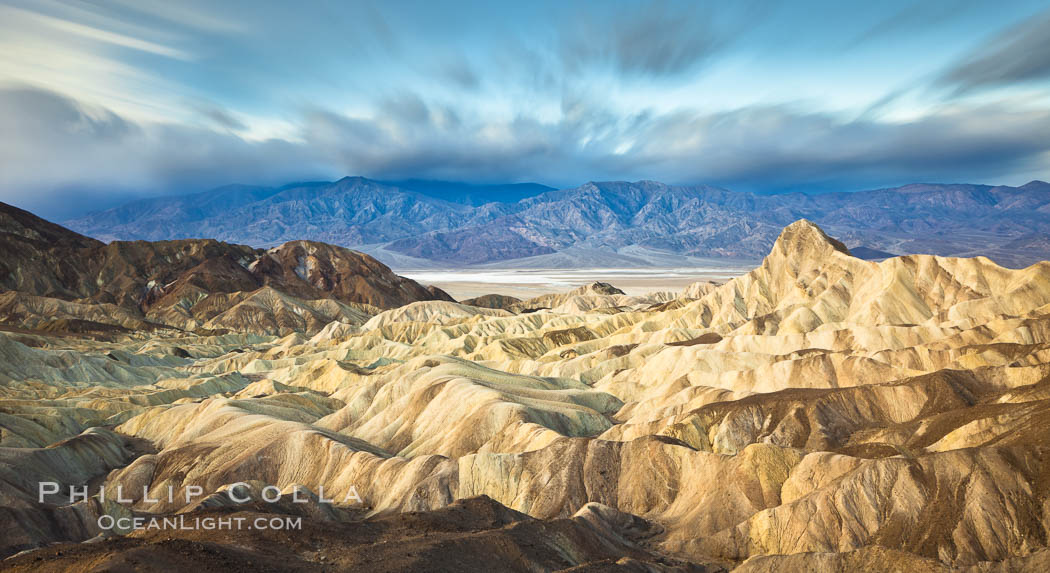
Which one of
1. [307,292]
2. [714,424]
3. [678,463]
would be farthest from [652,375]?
[307,292]

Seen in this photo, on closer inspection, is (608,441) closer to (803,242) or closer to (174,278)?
(803,242)

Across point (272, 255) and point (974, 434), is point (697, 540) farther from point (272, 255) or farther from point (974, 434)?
point (272, 255)

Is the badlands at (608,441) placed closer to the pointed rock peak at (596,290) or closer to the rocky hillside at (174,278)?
the rocky hillside at (174,278)

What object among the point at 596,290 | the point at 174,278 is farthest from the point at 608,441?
the point at 174,278

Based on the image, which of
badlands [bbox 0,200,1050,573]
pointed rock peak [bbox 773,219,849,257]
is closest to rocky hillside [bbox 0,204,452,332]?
badlands [bbox 0,200,1050,573]

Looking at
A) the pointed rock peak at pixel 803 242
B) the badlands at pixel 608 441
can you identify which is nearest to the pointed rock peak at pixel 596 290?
the badlands at pixel 608 441

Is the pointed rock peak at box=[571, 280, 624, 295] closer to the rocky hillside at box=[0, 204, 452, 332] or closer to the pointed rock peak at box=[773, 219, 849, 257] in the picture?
the rocky hillside at box=[0, 204, 452, 332]
